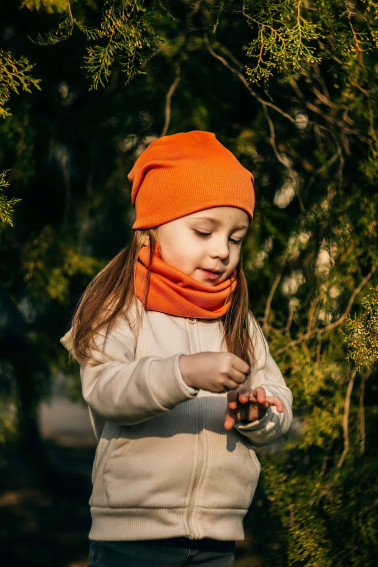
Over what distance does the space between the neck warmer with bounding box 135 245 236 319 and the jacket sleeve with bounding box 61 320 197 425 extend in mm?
108

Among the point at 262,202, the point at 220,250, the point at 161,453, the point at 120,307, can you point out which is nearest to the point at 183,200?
the point at 220,250

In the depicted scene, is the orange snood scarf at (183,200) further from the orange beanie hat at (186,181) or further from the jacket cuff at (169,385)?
the jacket cuff at (169,385)

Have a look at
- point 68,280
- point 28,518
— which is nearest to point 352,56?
point 68,280

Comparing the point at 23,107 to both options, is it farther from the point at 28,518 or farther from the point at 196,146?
the point at 28,518

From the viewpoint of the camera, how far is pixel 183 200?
2.05m

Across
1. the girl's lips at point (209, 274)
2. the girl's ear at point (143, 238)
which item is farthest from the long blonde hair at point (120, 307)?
the girl's lips at point (209, 274)

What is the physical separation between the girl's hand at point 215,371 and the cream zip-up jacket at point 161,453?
111 mm

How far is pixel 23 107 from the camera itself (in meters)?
3.23

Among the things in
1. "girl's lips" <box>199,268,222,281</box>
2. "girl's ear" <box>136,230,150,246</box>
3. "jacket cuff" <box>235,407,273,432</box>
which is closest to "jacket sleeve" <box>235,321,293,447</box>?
"jacket cuff" <box>235,407,273,432</box>

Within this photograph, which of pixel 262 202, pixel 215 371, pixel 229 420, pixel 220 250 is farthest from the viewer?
pixel 262 202

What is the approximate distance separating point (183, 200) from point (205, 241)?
0.40ft

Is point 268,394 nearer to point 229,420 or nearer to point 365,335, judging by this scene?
point 229,420

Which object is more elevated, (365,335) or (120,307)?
(120,307)

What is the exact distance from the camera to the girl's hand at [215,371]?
1.62 meters
